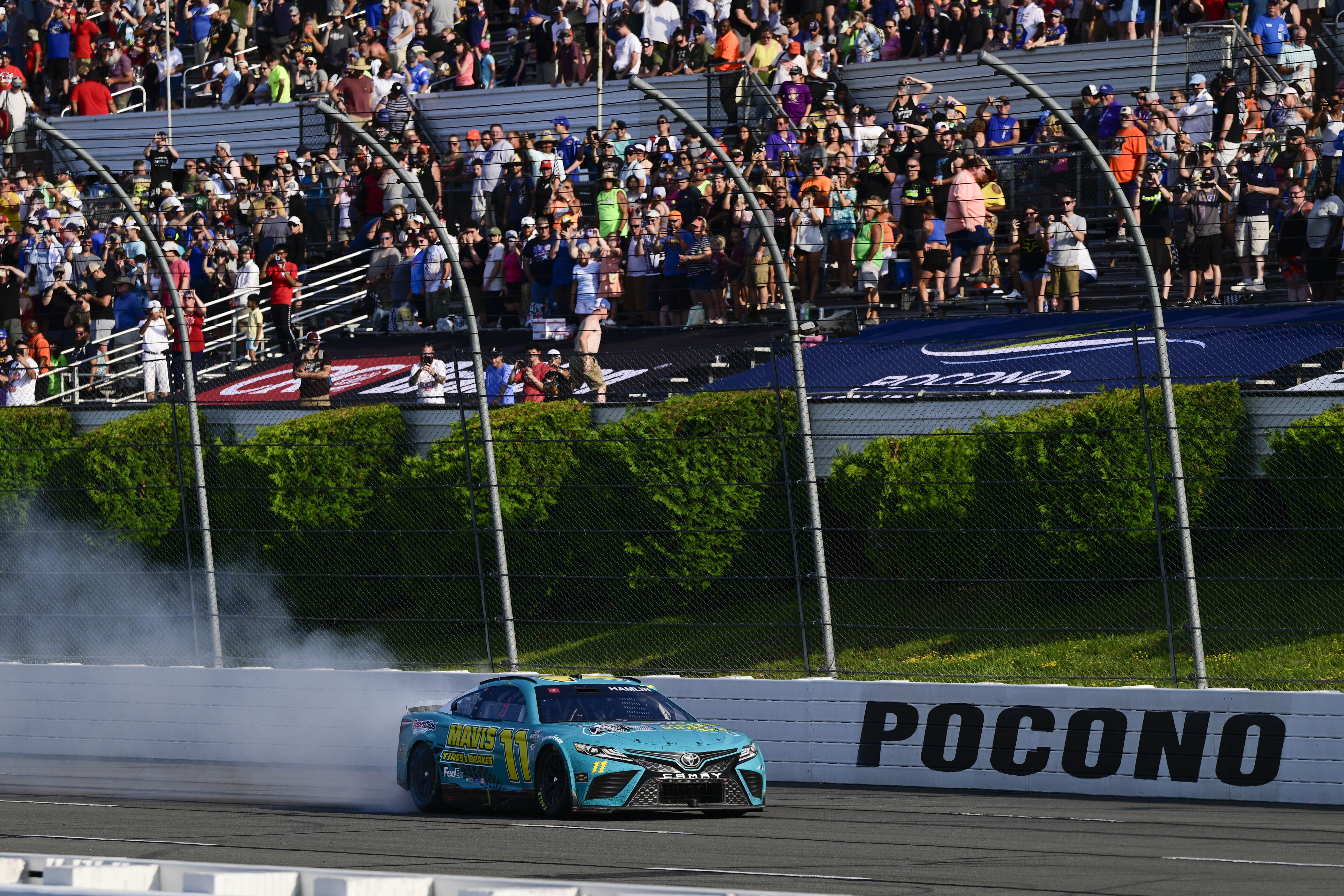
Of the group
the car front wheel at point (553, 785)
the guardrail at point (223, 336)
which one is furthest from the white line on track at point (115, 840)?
the guardrail at point (223, 336)

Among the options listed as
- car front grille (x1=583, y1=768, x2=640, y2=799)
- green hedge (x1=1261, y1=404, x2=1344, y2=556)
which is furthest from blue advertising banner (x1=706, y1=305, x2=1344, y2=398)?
car front grille (x1=583, y1=768, x2=640, y2=799)

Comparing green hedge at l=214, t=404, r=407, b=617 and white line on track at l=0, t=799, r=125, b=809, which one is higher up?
green hedge at l=214, t=404, r=407, b=617

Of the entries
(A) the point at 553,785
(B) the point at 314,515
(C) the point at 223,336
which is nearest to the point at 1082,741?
(A) the point at 553,785

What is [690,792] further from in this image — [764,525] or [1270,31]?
[1270,31]

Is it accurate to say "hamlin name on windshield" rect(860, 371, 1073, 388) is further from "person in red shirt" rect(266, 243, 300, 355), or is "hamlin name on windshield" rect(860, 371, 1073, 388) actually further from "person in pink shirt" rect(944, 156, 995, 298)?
"person in red shirt" rect(266, 243, 300, 355)

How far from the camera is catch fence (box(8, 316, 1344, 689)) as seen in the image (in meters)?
13.1

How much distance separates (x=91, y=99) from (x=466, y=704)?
25.0m

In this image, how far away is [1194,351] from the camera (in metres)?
16.5

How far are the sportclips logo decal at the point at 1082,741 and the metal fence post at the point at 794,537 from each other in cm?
62

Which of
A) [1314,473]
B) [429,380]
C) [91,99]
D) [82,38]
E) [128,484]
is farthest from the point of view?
[82,38]

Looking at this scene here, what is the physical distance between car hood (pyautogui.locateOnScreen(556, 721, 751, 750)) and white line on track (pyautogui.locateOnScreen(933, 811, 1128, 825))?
1362 millimetres

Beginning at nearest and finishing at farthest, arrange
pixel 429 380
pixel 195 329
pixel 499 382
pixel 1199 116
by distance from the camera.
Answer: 1. pixel 499 382
2. pixel 429 380
3. pixel 1199 116
4. pixel 195 329

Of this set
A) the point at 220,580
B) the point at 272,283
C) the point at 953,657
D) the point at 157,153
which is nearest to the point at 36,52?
the point at 157,153

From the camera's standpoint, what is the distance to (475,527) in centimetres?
1488
